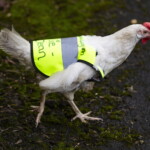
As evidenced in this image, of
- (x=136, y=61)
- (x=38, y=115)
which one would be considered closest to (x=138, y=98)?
(x=136, y=61)

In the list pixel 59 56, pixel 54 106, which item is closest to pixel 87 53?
pixel 59 56

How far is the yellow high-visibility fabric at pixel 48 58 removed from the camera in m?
3.50

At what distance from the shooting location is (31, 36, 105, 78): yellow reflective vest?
349 cm

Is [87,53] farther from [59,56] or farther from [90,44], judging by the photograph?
[59,56]

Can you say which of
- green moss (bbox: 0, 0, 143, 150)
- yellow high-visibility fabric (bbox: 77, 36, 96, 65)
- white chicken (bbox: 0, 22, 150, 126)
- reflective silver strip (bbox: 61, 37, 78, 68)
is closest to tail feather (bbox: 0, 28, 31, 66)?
white chicken (bbox: 0, 22, 150, 126)

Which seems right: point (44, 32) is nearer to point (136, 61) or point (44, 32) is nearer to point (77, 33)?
point (77, 33)

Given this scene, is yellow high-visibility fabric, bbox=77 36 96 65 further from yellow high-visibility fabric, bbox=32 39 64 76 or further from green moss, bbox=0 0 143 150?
green moss, bbox=0 0 143 150

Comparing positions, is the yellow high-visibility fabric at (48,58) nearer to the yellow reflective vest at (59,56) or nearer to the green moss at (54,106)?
the yellow reflective vest at (59,56)

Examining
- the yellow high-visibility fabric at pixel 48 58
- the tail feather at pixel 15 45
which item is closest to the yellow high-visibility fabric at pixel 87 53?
the yellow high-visibility fabric at pixel 48 58

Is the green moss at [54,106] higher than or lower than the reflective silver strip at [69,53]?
lower

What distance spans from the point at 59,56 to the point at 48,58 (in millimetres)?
102

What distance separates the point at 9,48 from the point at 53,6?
290 centimetres

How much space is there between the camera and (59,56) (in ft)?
11.5

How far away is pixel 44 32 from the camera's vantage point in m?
5.65
